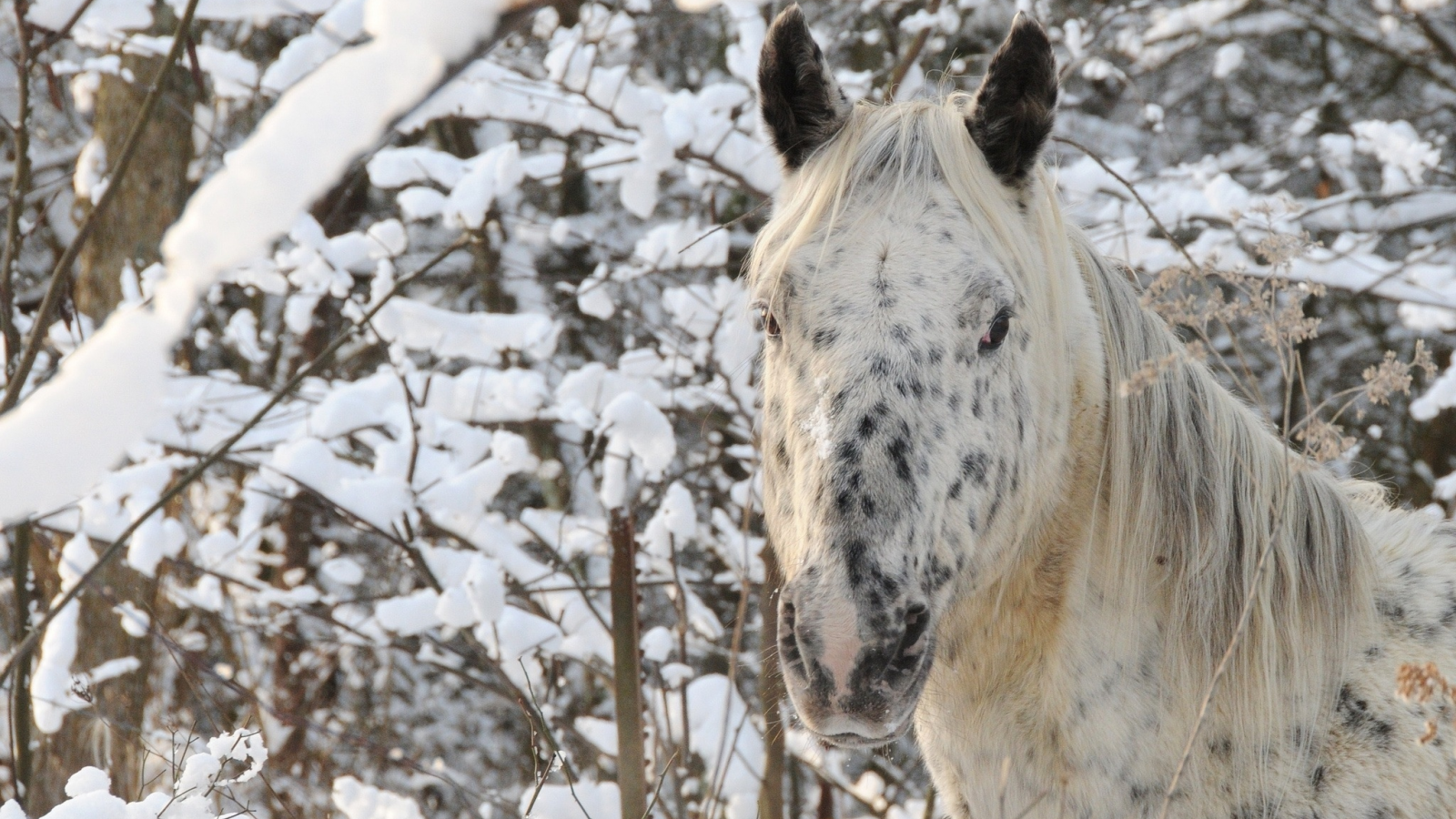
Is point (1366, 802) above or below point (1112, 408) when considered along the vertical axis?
below

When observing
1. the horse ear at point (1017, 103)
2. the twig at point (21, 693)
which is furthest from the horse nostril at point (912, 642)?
the twig at point (21, 693)

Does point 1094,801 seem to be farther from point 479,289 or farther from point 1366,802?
point 479,289

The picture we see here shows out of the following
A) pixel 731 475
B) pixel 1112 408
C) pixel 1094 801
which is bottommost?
pixel 731 475

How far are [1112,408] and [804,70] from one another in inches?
36.6

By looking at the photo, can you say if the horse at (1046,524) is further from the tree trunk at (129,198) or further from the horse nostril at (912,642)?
the tree trunk at (129,198)

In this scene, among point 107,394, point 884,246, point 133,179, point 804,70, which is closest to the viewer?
point 107,394

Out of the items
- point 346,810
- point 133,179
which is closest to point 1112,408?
point 346,810

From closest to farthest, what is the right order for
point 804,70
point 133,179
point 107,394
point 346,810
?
point 107,394
point 804,70
point 346,810
point 133,179

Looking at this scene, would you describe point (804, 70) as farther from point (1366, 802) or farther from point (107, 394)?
point (107, 394)

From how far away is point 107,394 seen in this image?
55cm

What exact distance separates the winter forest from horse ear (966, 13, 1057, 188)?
0.17m

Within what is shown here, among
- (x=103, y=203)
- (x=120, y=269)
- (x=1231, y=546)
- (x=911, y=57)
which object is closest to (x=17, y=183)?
(x=103, y=203)

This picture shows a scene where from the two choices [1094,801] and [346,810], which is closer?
[1094,801]

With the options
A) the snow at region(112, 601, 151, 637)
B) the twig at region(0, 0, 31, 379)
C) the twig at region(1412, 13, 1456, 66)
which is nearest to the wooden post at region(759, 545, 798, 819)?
the twig at region(0, 0, 31, 379)
